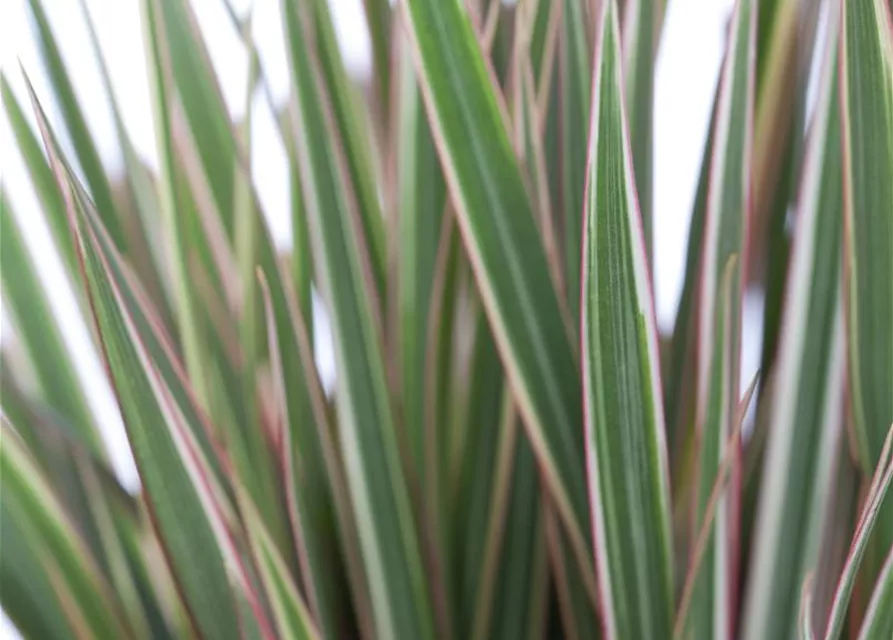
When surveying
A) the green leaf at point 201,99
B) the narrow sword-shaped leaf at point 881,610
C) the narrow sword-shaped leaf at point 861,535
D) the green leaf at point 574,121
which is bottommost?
the narrow sword-shaped leaf at point 881,610

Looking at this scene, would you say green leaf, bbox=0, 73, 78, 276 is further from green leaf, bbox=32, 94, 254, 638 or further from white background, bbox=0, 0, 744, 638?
green leaf, bbox=32, 94, 254, 638

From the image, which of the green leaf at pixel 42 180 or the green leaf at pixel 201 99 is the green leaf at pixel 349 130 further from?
the green leaf at pixel 42 180

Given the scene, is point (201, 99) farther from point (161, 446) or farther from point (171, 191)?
point (161, 446)

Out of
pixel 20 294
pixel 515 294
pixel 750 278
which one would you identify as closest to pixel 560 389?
pixel 515 294

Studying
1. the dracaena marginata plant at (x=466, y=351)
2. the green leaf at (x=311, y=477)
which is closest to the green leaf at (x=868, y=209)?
the dracaena marginata plant at (x=466, y=351)

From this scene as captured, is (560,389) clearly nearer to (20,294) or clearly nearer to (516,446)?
(516,446)

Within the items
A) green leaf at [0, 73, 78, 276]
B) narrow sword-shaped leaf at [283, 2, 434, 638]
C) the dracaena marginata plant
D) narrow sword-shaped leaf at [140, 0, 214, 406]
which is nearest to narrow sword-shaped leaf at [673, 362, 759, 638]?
the dracaena marginata plant

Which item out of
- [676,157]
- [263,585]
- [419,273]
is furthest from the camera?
[676,157]

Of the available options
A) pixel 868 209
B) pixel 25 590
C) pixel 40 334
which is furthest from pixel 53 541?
pixel 868 209
